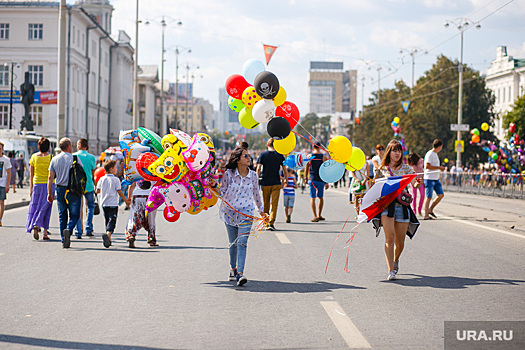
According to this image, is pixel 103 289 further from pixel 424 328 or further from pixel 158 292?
pixel 424 328

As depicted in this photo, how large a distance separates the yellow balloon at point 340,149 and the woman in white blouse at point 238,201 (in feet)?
3.85

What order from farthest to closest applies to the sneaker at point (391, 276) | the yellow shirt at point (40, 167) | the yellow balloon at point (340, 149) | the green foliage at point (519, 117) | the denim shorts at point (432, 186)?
1. the green foliage at point (519, 117)
2. the denim shorts at point (432, 186)
3. the yellow shirt at point (40, 167)
4. the yellow balloon at point (340, 149)
5. the sneaker at point (391, 276)

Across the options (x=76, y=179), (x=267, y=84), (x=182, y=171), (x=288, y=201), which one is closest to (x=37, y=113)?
(x=288, y=201)

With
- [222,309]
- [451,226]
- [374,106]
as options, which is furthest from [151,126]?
[222,309]

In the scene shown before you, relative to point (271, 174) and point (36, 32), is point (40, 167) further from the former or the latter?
point (36, 32)

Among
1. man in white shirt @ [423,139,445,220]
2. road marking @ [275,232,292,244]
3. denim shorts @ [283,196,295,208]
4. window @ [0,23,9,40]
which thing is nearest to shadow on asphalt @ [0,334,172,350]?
road marking @ [275,232,292,244]

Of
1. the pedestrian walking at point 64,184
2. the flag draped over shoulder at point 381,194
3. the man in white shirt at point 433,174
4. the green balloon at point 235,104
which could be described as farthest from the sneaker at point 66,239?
the man in white shirt at point 433,174

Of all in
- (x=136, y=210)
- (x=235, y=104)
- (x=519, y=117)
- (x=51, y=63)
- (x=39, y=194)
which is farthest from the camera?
(x=51, y=63)

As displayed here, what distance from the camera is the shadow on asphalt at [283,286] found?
26.7ft

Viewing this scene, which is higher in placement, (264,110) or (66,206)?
(264,110)

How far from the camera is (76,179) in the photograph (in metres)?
12.5

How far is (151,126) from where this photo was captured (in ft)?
408

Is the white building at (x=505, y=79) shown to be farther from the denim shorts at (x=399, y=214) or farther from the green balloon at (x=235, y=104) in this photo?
the denim shorts at (x=399, y=214)

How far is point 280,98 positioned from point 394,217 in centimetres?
232
